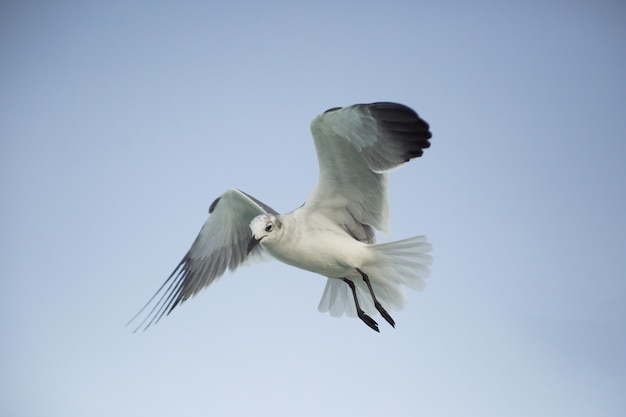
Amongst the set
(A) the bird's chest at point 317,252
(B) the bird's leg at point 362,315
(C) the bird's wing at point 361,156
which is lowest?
(B) the bird's leg at point 362,315

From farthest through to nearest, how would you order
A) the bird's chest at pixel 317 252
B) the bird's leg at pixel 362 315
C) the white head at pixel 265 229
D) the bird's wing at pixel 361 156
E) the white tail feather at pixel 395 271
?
the bird's leg at pixel 362 315, the white tail feather at pixel 395 271, the bird's chest at pixel 317 252, the white head at pixel 265 229, the bird's wing at pixel 361 156

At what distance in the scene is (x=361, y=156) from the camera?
529 centimetres

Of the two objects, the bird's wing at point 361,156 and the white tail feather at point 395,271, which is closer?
the bird's wing at point 361,156

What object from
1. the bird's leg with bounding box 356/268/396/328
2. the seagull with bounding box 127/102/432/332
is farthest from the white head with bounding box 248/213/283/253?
the bird's leg with bounding box 356/268/396/328

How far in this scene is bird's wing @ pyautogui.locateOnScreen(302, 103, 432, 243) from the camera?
16.4 feet

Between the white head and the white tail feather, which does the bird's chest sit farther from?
the white tail feather

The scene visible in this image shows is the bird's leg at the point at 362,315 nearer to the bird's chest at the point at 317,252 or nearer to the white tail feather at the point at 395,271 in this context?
the white tail feather at the point at 395,271

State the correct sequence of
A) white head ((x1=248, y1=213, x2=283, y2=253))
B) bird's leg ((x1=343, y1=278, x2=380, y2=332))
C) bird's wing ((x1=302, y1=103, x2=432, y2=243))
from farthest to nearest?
1. bird's leg ((x1=343, y1=278, x2=380, y2=332))
2. white head ((x1=248, y1=213, x2=283, y2=253))
3. bird's wing ((x1=302, y1=103, x2=432, y2=243))

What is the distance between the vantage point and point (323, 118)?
5.14m

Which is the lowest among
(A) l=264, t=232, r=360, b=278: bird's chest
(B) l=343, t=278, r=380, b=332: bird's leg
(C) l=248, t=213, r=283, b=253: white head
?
(B) l=343, t=278, r=380, b=332: bird's leg

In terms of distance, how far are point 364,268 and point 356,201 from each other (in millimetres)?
483

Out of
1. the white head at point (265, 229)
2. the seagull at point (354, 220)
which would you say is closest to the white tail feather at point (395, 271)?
the seagull at point (354, 220)

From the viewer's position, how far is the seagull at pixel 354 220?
5.07m

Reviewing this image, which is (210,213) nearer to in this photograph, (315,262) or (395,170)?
(315,262)
